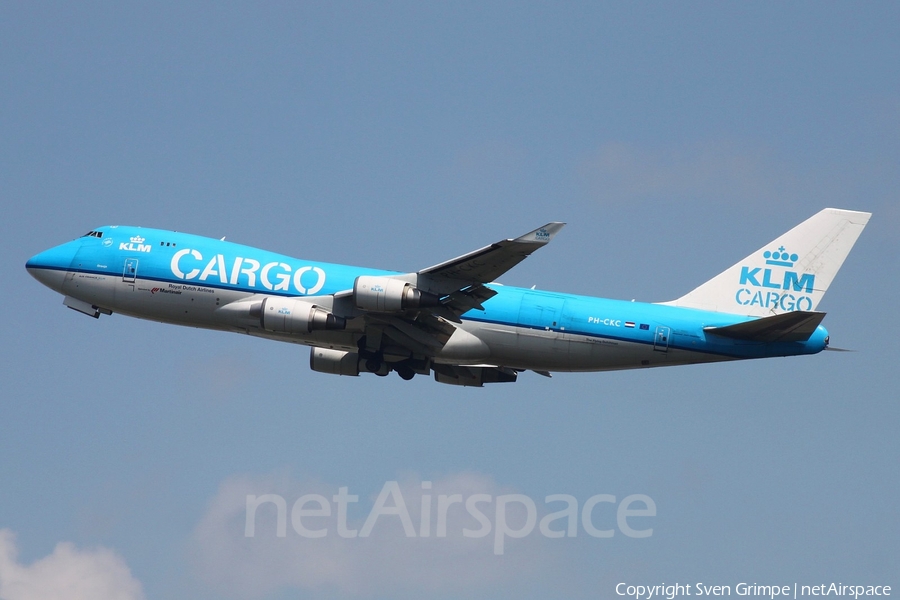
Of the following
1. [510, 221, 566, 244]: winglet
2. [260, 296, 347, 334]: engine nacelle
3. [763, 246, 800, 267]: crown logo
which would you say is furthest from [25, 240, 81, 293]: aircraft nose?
[763, 246, 800, 267]: crown logo

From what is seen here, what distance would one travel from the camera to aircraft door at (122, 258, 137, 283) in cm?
4156

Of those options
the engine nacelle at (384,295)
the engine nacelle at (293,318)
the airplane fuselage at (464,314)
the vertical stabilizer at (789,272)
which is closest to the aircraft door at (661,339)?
the airplane fuselage at (464,314)

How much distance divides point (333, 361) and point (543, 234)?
13403 millimetres

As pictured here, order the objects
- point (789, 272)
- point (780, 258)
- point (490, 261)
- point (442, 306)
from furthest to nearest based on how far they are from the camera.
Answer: point (780, 258)
point (789, 272)
point (442, 306)
point (490, 261)

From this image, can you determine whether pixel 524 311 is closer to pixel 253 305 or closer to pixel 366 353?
pixel 366 353

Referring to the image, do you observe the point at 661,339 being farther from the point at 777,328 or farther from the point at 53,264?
the point at 53,264

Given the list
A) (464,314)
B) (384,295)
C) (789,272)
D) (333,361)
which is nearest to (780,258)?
(789,272)

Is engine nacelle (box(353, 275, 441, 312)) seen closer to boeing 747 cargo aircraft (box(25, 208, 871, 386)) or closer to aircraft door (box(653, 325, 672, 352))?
boeing 747 cargo aircraft (box(25, 208, 871, 386))

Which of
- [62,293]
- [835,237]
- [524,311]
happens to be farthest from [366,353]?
[835,237]

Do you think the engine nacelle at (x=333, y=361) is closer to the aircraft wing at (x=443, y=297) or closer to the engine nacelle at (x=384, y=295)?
the aircraft wing at (x=443, y=297)

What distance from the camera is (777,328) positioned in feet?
127

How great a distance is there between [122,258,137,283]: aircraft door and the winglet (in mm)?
15560

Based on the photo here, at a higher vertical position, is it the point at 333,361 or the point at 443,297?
the point at 443,297

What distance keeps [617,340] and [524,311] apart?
3.57 m
